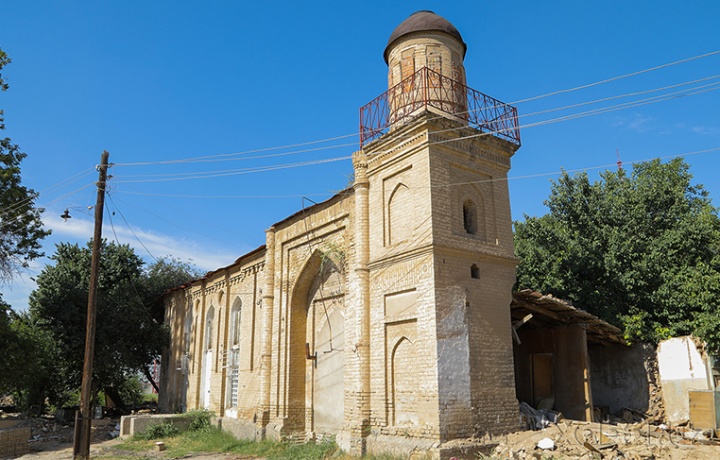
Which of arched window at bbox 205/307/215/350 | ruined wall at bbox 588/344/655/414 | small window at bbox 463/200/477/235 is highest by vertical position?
small window at bbox 463/200/477/235

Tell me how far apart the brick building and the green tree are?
6.17m

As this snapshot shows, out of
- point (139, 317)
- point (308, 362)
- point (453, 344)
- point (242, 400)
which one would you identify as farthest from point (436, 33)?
point (139, 317)

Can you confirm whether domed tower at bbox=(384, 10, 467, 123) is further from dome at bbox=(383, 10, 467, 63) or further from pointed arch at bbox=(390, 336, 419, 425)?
pointed arch at bbox=(390, 336, 419, 425)

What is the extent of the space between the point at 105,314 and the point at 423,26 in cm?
2001

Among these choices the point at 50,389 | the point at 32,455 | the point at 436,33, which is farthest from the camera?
the point at 50,389

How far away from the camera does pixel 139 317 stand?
27734 mm

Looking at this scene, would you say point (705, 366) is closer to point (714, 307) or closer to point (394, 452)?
point (714, 307)

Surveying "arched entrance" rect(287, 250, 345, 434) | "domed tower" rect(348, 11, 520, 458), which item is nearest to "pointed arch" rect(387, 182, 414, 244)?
"domed tower" rect(348, 11, 520, 458)

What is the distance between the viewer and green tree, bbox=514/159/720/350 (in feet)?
55.2

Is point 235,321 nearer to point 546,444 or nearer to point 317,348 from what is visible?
point 317,348

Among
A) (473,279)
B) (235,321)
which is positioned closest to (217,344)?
(235,321)

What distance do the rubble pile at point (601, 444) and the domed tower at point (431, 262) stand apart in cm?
68

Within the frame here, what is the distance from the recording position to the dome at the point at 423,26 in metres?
14.5

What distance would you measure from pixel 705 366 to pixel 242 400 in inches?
552
